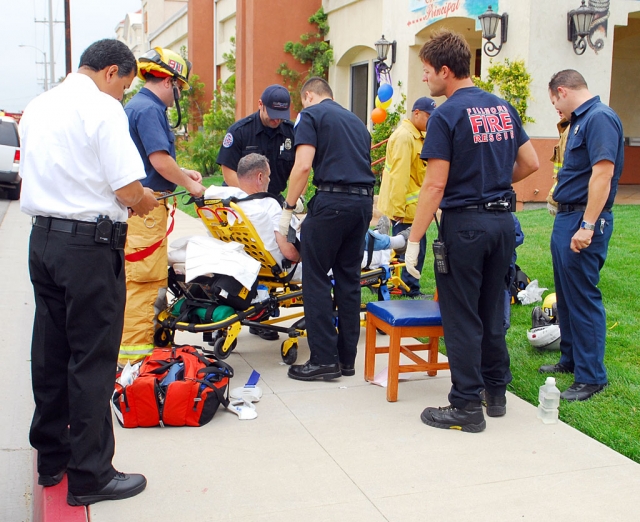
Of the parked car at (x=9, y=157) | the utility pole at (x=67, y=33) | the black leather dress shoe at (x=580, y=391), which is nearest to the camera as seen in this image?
the black leather dress shoe at (x=580, y=391)

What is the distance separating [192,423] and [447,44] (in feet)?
8.67

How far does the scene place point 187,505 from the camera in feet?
11.0

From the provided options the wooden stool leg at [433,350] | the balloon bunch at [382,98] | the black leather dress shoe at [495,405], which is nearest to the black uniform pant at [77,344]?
the black leather dress shoe at [495,405]

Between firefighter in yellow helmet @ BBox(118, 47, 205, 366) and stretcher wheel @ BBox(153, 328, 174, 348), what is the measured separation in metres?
0.09

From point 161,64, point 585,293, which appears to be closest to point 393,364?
point 585,293

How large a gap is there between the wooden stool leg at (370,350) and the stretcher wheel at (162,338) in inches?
59.0

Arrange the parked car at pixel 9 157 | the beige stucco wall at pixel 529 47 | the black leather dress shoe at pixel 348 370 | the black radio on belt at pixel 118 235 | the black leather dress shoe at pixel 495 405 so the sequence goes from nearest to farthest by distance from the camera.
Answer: the black radio on belt at pixel 118 235
the black leather dress shoe at pixel 495 405
the black leather dress shoe at pixel 348 370
the beige stucco wall at pixel 529 47
the parked car at pixel 9 157

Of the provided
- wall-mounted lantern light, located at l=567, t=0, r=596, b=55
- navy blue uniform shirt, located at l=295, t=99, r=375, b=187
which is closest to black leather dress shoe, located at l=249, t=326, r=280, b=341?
navy blue uniform shirt, located at l=295, t=99, r=375, b=187

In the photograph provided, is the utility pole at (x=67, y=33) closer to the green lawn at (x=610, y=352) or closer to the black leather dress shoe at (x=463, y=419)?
the green lawn at (x=610, y=352)

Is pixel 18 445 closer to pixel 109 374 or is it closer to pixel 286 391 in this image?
pixel 109 374

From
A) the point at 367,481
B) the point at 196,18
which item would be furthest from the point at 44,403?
the point at 196,18

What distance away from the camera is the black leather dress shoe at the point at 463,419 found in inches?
166

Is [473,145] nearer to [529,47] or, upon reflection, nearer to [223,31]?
[529,47]

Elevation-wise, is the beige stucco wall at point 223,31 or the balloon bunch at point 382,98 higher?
the beige stucco wall at point 223,31
